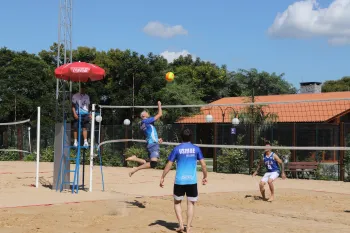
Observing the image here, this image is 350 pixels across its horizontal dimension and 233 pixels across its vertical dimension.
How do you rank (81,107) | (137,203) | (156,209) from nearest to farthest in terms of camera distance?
(156,209), (137,203), (81,107)

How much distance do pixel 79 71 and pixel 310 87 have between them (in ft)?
105

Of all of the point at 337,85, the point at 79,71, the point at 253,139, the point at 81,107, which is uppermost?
the point at 337,85

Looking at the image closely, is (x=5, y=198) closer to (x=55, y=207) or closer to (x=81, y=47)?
(x=55, y=207)

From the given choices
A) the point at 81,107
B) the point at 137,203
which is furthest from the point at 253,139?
the point at 137,203

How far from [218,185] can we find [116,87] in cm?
2289

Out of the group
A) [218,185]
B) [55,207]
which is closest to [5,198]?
[55,207]

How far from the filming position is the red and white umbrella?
12.1 m

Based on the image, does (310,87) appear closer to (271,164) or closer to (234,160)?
(234,160)

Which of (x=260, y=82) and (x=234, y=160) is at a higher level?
(x=260, y=82)

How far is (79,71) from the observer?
12055 millimetres

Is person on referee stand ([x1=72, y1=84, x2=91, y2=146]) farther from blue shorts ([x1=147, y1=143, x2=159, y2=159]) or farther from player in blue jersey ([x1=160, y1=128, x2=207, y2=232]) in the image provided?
player in blue jersey ([x1=160, y1=128, x2=207, y2=232])

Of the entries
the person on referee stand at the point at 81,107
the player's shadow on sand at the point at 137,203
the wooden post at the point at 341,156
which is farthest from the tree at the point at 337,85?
the player's shadow on sand at the point at 137,203

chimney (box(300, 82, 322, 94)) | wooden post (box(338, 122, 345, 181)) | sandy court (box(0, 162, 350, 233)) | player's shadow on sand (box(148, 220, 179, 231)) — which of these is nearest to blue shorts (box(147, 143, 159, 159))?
sandy court (box(0, 162, 350, 233))

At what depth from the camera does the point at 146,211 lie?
381 inches
